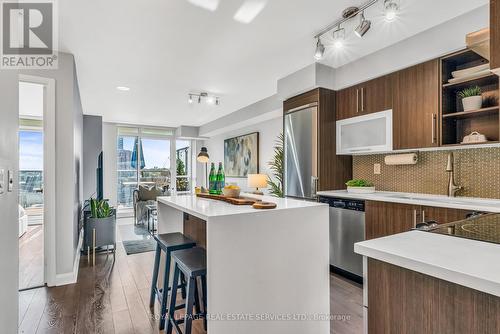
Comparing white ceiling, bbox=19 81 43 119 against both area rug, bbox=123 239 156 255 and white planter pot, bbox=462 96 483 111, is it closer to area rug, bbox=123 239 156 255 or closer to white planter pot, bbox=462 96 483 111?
area rug, bbox=123 239 156 255

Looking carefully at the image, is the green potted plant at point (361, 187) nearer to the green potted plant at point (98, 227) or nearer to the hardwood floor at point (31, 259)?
the green potted plant at point (98, 227)

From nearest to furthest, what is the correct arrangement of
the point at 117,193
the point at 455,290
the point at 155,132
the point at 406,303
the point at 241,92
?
the point at 455,290, the point at 406,303, the point at 241,92, the point at 117,193, the point at 155,132

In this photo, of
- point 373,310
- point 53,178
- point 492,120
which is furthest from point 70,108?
point 492,120

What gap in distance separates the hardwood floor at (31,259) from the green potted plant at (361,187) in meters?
3.64

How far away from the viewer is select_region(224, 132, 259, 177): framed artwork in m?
5.67

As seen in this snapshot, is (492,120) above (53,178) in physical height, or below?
above

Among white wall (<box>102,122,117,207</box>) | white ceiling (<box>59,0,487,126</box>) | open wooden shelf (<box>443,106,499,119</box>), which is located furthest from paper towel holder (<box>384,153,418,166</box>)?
white wall (<box>102,122,117,207</box>)

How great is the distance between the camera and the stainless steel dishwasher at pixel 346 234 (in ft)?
9.20

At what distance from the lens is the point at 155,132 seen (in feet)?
24.6

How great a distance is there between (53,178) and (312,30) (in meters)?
2.98

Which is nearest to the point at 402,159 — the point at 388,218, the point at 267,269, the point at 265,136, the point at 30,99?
the point at 388,218

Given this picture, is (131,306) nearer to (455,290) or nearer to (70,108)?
(70,108)

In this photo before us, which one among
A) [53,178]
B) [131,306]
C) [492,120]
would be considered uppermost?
[492,120]

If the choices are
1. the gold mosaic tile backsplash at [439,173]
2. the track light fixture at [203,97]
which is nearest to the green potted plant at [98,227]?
the track light fixture at [203,97]
